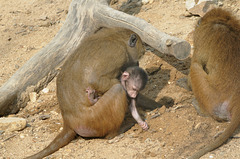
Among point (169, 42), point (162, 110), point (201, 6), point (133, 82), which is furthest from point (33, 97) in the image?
point (201, 6)

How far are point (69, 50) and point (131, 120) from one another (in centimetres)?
201

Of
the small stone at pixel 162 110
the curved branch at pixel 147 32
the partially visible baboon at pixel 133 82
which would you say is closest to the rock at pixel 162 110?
the small stone at pixel 162 110

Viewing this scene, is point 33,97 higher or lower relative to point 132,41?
lower

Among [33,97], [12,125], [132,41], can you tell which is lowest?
[33,97]

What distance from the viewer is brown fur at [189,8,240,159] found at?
5.15 meters

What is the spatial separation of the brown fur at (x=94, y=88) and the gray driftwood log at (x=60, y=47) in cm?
90

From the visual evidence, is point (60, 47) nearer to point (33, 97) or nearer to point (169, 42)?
point (33, 97)

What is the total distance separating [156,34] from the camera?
570cm

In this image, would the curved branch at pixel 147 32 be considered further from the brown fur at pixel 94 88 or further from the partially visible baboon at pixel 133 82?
the brown fur at pixel 94 88

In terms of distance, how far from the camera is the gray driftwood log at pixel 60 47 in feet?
20.9

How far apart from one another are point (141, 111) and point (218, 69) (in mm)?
1564

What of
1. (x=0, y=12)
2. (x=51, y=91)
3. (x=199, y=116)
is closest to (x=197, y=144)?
(x=199, y=116)

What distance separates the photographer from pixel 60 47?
7039 millimetres

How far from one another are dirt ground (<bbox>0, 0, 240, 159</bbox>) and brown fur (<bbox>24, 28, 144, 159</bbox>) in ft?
0.70
